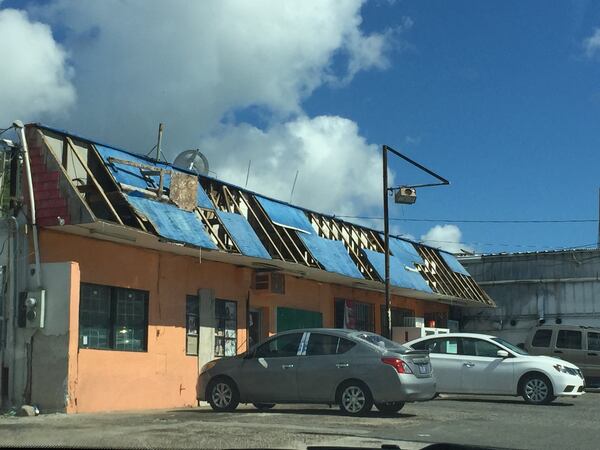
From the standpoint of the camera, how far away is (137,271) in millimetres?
16422

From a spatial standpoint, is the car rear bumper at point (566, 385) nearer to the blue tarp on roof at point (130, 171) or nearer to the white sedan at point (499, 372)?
the white sedan at point (499, 372)

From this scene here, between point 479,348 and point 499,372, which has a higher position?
point 479,348

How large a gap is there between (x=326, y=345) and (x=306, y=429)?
314 centimetres

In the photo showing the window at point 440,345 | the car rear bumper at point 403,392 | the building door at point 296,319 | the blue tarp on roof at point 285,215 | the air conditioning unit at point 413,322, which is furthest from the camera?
the air conditioning unit at point 413,322

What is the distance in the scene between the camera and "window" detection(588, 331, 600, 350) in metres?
24.1

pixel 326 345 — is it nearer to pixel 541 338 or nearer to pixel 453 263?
pixel 541 338

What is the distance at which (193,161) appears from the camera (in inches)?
745

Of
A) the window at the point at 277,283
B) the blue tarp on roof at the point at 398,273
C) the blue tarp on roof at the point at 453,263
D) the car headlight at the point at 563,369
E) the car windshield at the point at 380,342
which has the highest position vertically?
the blue tarp on roof at the point at 453,263

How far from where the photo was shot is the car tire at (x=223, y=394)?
14.7 m

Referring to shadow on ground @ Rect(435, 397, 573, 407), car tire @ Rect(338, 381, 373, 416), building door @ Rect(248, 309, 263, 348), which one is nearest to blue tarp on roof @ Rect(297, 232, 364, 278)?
building door @ Rect(248, 309, 263, 348)

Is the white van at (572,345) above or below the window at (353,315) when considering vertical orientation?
below

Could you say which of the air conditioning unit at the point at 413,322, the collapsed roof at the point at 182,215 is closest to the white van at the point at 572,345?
the air conditioning unit at the point at 413,322

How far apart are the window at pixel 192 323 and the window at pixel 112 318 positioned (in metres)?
1.45

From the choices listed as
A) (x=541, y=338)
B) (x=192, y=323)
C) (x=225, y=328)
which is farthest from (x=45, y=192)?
(x=541, y=338)
